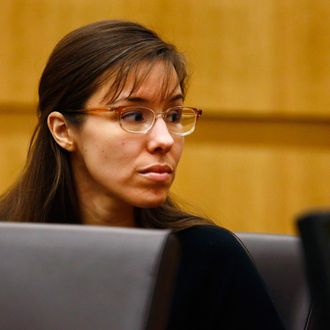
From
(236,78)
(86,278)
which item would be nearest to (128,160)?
(86,278)

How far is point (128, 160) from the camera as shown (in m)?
1.16

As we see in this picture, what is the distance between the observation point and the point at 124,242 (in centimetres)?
75

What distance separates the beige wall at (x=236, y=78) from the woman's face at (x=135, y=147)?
97cm

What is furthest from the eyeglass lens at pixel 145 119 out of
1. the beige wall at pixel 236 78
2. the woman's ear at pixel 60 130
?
the beige wall at pixel 236 78

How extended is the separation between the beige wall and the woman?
898mm

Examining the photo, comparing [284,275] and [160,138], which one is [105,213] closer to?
[160,138]

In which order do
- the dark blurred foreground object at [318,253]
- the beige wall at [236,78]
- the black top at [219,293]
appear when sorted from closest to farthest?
the dark blurred foreground object at [318,253] → the black top at [219,293] → the beige wall at [236,78]

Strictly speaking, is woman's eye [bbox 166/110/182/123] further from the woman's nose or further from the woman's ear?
the woman's ear

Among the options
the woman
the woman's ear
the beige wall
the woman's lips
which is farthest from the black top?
the beige wall

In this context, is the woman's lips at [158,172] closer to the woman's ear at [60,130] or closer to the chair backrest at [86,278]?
the woman's ear at [60,130]

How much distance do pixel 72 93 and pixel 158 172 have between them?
0.18 m

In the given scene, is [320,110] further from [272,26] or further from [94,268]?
[94,268]

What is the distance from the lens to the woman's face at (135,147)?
115 cm

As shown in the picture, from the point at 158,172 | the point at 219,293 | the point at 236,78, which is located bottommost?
the point at 219,293
